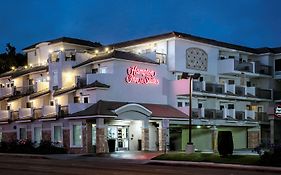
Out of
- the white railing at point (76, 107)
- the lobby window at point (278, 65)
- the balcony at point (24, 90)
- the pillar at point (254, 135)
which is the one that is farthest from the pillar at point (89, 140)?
the lobby window at point (278, 65)

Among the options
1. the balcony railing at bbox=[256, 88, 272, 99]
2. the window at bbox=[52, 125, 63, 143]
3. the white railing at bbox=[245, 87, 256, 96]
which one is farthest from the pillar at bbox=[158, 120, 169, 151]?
the balcony railing at bbox=[256, 88, 272, 99]

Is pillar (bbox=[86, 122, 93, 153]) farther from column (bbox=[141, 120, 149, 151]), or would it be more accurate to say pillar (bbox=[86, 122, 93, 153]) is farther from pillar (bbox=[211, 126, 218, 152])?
pillar (bbox=[211, 126, 218, 152])

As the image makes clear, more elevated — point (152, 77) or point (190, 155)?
point (152, 77)

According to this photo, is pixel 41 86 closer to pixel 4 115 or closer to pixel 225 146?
pixel 4 115

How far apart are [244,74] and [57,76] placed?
72.3ft

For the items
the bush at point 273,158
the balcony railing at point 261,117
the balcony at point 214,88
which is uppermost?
the balcony at point 214,88

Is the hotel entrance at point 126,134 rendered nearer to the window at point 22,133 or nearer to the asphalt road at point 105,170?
the asphalt road at point 105,170

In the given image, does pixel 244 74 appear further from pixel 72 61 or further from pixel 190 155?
pixel 190 155

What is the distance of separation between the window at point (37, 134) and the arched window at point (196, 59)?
17519 millimetres

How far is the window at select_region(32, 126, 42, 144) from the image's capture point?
55188 millimetres

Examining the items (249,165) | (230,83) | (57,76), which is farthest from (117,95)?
(249,165)

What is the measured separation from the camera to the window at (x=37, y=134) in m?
55.2

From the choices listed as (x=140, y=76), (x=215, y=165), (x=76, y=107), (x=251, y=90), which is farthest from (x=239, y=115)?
(x=215, y=165)

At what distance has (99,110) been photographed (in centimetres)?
4538
